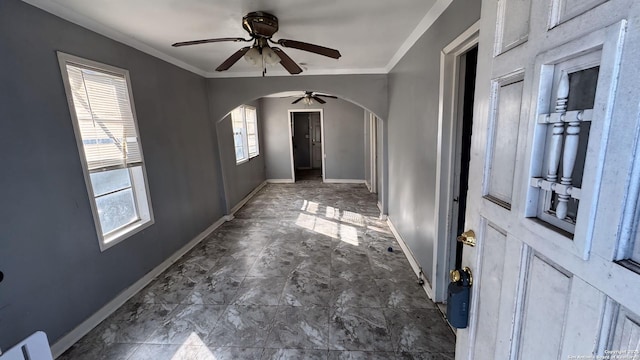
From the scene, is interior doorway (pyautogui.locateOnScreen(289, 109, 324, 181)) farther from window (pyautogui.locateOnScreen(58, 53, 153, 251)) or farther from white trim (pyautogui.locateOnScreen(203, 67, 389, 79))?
window (pyautogui.locateOnScreen(58, 53, 153, 251))

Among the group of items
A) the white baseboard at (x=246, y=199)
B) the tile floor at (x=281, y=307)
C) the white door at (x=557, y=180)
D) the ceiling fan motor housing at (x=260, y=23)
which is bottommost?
the tile floor at (x=281, y=307)

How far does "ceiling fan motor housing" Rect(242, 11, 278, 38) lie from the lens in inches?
77.8

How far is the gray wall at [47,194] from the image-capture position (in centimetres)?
159

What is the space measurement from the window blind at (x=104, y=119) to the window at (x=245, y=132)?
258 cm

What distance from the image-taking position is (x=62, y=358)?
1796 millimetres

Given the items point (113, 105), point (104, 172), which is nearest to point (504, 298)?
point (104, 172)

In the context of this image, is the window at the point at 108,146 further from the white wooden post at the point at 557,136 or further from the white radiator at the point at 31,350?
the white wooden post at the point at 557,136

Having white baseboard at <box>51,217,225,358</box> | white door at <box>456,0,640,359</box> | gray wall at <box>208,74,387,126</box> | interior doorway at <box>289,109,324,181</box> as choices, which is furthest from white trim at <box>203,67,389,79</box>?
interior doorway at <box>289,109,324,181</box>

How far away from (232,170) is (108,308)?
3.08 meters

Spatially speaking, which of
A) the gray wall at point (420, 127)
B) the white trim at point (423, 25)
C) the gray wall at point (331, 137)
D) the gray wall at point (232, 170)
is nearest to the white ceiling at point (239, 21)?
the white trim at point (423, 25)

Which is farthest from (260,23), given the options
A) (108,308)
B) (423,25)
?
(108,308)

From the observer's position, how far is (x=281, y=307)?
2277 mm

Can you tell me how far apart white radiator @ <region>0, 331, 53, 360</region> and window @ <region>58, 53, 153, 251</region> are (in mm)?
1219

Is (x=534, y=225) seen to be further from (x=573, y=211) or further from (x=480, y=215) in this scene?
(x=480, y=215)
